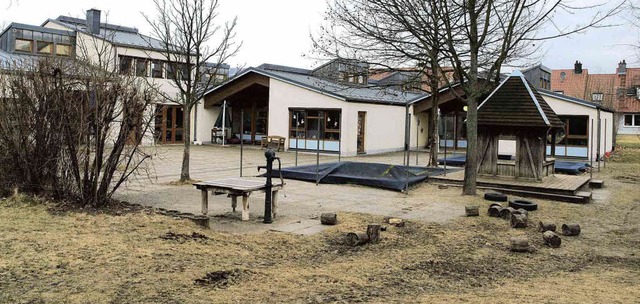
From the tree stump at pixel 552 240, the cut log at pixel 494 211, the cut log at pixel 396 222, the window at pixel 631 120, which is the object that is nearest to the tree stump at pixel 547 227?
the tree stump at pixel 552 240

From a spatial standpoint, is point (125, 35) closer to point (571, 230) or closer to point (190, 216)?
point (190, 216)

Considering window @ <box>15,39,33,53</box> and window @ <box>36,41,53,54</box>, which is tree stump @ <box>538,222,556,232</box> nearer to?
window @ <box>36,41,53,54</box>

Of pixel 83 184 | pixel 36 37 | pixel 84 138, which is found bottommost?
pixel 83 184

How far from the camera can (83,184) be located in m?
8.93

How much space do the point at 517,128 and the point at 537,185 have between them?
171 cm

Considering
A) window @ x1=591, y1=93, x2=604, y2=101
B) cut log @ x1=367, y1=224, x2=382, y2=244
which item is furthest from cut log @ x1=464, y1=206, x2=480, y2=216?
window @ x1=591, y1=93, x2=604, y2=101

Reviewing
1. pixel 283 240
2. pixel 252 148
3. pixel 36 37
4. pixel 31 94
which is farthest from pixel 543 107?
pixel 36 37

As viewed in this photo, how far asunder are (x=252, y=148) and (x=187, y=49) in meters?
16.6

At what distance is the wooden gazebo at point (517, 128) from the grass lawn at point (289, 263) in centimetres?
507

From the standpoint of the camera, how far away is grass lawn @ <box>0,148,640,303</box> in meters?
5.13

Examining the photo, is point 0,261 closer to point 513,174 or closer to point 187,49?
point 187,49

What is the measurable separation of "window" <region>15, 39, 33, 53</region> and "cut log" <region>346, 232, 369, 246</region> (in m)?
28.3

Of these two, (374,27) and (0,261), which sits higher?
(374,27)

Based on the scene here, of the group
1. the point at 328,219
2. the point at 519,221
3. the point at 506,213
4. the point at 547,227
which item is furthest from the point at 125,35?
the point at 547,227
